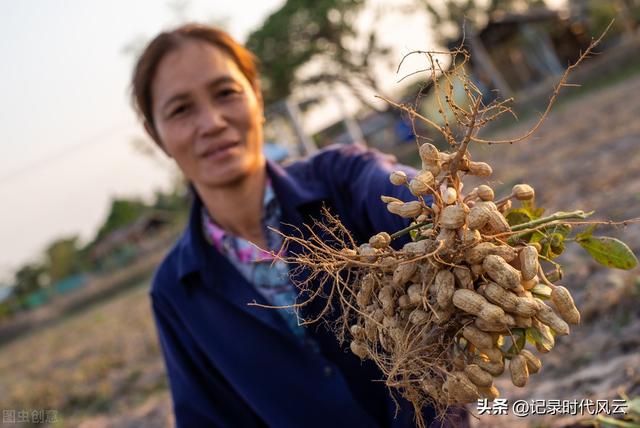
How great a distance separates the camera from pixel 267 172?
2.17 meters

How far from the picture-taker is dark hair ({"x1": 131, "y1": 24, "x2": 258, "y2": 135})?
201 cm

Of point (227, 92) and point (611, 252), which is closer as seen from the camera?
point (611, 252)

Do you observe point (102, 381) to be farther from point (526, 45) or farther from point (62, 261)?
point (62, 261)

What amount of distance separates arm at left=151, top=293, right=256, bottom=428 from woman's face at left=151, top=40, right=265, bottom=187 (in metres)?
0.55

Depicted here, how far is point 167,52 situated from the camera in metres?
2.00

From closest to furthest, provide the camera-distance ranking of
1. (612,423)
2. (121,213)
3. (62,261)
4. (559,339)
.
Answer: (612,423), (559,339), (62,261), (121,213)

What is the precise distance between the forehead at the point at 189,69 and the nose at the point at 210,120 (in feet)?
0.27

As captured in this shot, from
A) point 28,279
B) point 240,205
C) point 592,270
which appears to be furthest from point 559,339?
point 28,279

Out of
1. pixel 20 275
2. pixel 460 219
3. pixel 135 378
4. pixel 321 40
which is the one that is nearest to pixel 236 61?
pixel 460 219

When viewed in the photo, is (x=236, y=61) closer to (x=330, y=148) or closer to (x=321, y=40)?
(x=330, y=148)

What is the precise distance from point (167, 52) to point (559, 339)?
8.72 feet

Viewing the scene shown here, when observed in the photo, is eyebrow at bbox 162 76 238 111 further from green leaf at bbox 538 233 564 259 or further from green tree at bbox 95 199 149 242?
green tree at bbox 95 199 149 242

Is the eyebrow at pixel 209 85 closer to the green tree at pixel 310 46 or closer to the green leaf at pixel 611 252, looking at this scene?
the green leaf at pixel 611 252

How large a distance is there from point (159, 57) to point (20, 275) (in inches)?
1884
